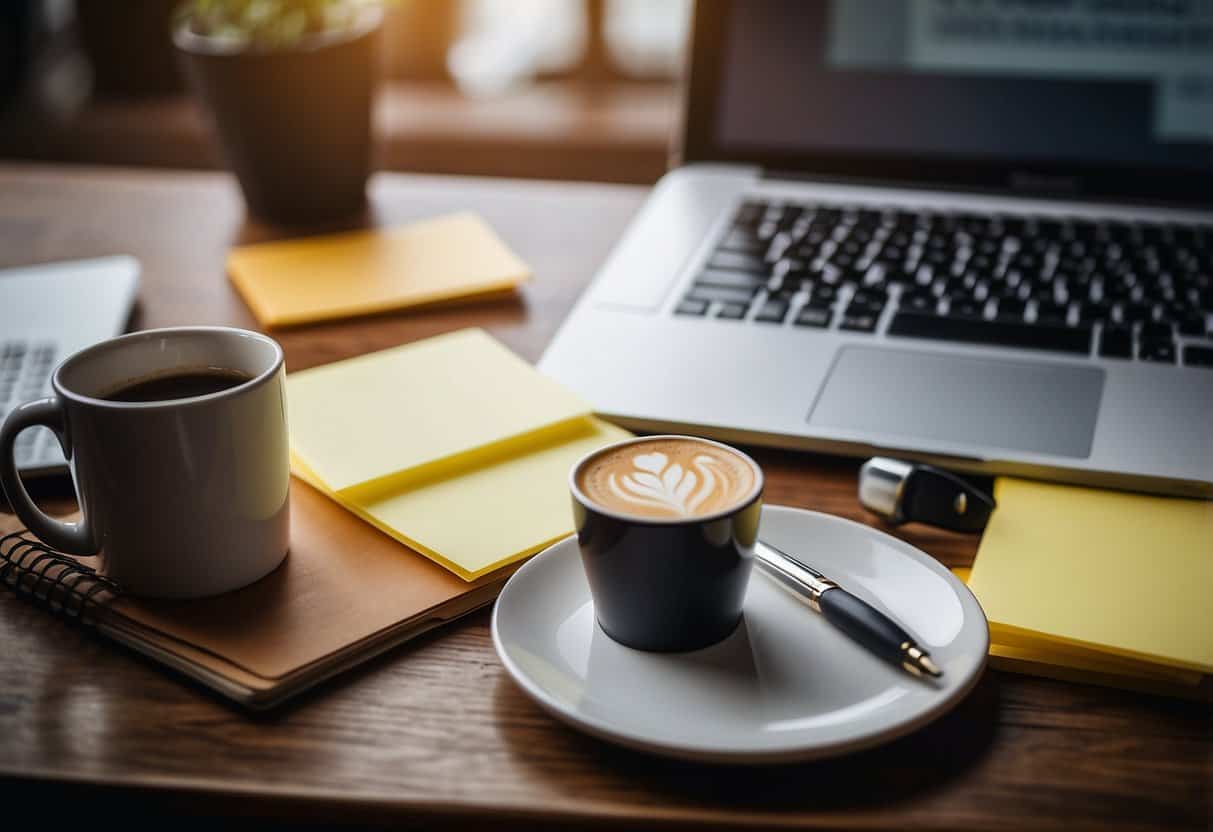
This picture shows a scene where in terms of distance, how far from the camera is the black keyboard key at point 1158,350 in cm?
70

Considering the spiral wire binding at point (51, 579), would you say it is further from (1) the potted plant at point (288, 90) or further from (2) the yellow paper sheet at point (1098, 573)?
(1) the potted plant at point (288, 90)

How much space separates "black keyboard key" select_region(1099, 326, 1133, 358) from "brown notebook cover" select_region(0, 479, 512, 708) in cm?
40

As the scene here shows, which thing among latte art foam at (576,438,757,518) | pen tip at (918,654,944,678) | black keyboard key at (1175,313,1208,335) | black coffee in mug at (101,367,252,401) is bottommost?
pen tip at (918,654,944,678)

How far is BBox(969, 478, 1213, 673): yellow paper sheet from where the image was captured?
489 mm

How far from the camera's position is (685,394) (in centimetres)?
69

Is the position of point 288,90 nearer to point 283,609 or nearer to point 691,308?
point 691,308

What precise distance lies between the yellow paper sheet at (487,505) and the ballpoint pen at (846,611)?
10cm

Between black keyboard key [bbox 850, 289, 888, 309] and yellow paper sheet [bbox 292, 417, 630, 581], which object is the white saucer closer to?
yellow paper sheet [bbox 292, 417, 630, 581]

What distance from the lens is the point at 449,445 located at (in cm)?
64

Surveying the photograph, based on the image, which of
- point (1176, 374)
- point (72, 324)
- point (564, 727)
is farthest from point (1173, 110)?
point (72, 324)

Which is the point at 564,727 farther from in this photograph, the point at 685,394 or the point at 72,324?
the point at 72,324

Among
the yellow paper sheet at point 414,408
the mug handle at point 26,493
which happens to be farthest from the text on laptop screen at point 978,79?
the mug handle at point 26,493

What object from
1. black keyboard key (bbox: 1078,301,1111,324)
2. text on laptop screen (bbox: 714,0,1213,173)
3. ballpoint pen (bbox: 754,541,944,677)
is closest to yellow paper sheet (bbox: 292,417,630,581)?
ballpoint pen (bbox: 754,541,944,677)

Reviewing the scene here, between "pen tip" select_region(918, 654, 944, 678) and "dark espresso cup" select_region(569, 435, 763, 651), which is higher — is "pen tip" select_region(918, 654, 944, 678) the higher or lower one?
the lower one
